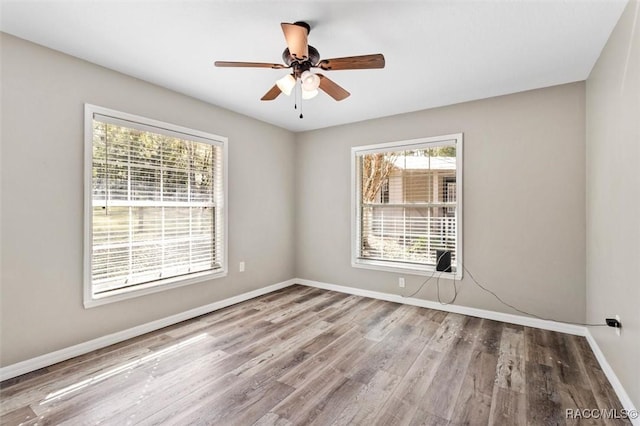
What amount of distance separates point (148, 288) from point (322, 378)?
1.95 m

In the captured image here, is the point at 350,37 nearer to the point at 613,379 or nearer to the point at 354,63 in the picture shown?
the point at 354,63

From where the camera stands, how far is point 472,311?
3436 mm

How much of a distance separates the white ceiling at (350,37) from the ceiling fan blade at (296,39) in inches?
7.4

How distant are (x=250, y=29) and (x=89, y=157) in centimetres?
176

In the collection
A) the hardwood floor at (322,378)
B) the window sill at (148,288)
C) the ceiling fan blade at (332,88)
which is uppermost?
the ceiling fan blade at (332,88)

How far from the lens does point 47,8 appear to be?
1.91 m

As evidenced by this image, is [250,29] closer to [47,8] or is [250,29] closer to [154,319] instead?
[47,8]

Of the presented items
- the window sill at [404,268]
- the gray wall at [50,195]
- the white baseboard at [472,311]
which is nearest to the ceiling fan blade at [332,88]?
the gray wall at [50,195]

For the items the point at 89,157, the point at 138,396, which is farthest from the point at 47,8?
A: the point at 138,396

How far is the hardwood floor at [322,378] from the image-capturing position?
5.87 ft

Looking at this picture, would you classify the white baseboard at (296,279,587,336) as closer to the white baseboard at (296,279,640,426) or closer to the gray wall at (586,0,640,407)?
the white baseboard at (296,279,640,426)

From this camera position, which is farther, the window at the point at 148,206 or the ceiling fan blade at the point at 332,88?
the window at the point at 148,206

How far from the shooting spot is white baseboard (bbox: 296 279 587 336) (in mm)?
2957

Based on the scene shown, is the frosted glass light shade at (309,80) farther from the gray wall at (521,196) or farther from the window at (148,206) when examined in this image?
the gray wall at (521,196)
